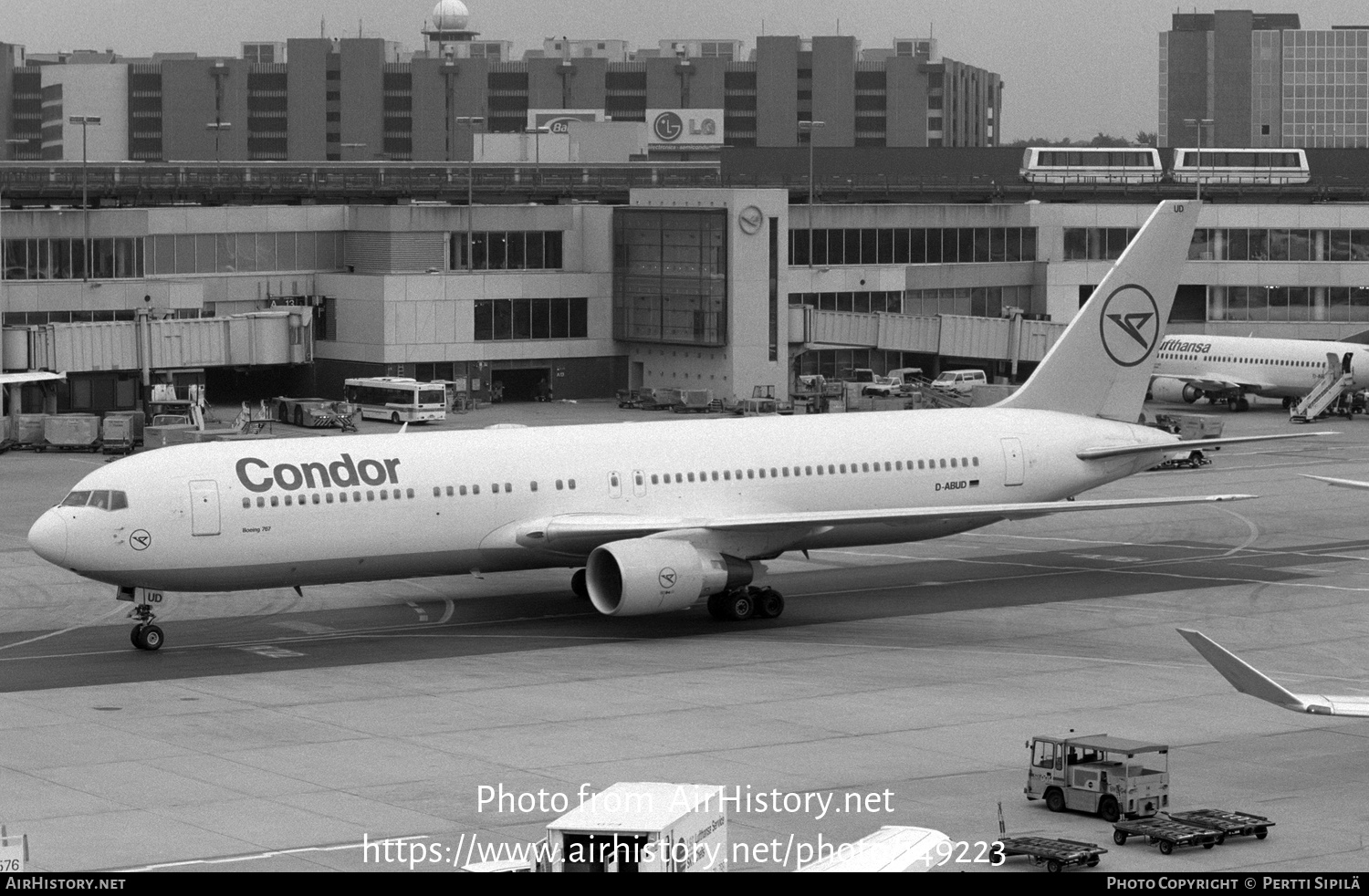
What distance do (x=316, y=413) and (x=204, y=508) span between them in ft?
171

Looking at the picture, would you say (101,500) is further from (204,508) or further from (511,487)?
(511,487)

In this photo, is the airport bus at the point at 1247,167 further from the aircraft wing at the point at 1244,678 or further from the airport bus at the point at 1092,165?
the aircraft wing at the point at 1244,678

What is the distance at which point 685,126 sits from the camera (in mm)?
194000

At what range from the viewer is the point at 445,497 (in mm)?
Result: 47562

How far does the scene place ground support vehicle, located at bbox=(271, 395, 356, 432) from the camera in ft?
317

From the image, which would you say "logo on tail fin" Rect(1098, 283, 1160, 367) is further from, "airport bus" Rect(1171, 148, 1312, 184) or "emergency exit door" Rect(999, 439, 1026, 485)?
"airport bus" Rect(1171, 148, 1312, 184)

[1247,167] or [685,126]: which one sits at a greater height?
[685,126]

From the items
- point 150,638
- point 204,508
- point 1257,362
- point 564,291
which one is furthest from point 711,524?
point 1257,362

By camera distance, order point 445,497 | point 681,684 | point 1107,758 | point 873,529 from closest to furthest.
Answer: point 1107,758 < point 681,684 < point 445,497 < point 873,529

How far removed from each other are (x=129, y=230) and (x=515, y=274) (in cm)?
2002

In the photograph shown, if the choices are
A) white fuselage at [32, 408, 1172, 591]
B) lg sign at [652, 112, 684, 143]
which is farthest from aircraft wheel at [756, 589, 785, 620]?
lg sign at [652, 112, 684, 143]

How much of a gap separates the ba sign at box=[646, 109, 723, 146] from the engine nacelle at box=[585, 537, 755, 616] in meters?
149

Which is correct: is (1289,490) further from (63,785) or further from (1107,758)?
(63,785)

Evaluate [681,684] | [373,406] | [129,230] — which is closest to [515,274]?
[373,406]
